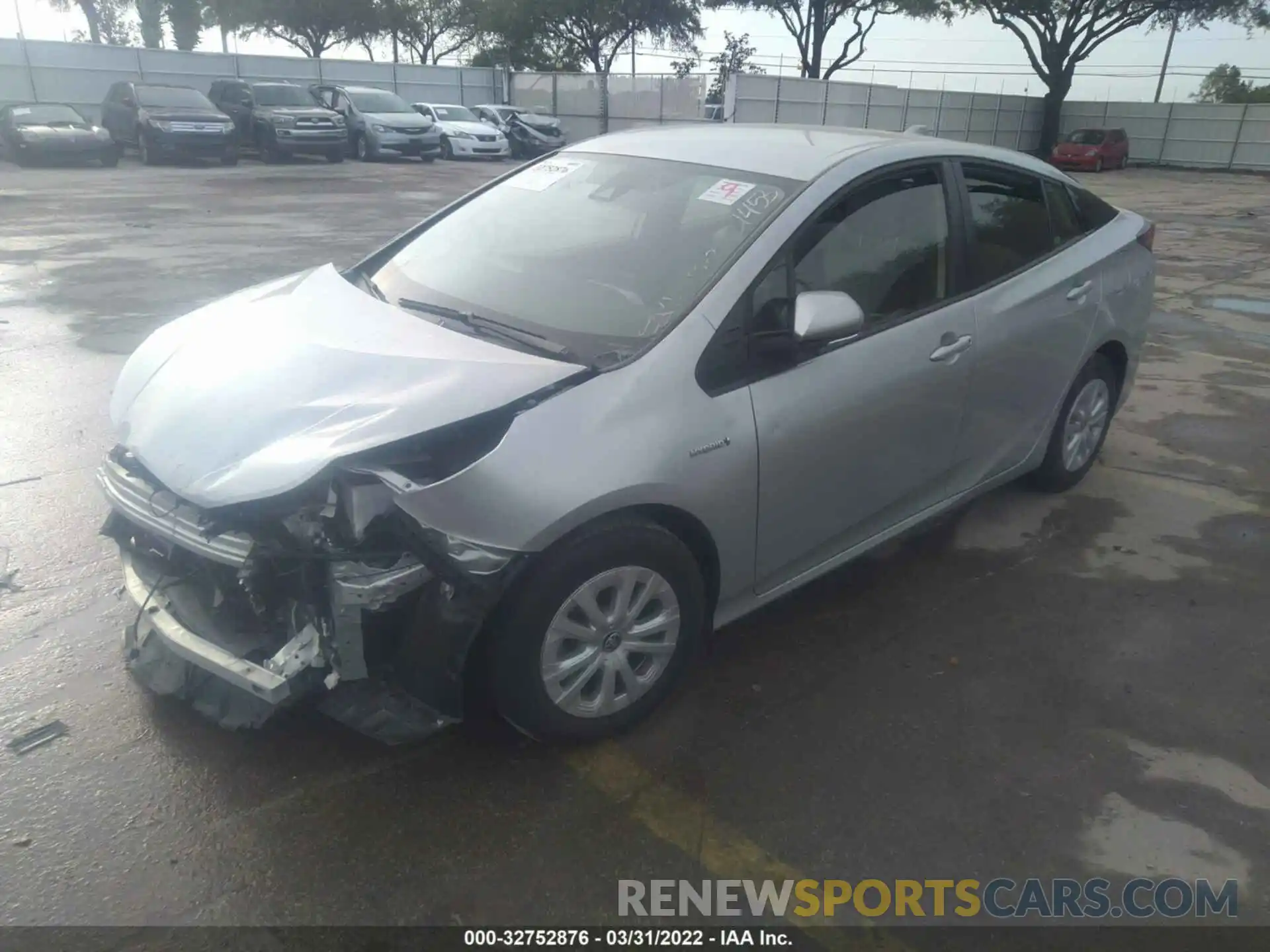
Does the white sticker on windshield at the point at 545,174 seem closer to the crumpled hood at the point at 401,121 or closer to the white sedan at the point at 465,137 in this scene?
the crumpled hood at the point at 401,121

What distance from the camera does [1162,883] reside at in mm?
2488

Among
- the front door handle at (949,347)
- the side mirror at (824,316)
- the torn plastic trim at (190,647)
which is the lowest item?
the torn plastic trim at (190,647)

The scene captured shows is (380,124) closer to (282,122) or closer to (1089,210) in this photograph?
(282,122)

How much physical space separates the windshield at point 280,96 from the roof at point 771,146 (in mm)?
23022

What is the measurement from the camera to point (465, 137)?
26031 millimetres

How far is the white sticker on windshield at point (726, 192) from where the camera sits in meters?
3.29

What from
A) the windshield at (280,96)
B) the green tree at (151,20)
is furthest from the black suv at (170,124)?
the green tree at (151,20)

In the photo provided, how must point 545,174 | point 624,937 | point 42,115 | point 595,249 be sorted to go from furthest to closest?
point 42,115 → point 545,174 → point 595,249 → point 624,937

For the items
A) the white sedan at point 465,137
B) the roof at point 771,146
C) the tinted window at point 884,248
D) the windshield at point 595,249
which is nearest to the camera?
the windshield at point 595,249

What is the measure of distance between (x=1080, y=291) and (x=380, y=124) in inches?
916

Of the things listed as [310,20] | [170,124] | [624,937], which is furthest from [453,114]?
[624,937]

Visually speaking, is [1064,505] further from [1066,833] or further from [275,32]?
[275,32]

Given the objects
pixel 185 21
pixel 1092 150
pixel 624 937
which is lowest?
pixel 1092 150

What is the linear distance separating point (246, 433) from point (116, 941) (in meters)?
1.27
